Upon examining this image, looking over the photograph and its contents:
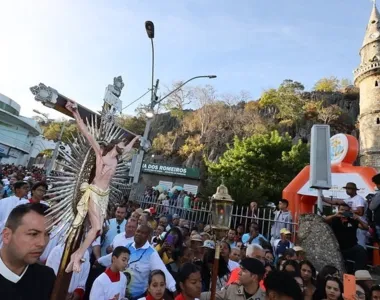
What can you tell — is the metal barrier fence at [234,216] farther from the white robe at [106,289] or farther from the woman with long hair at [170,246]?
the white robe at [106,289]

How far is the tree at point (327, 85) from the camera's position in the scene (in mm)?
43406

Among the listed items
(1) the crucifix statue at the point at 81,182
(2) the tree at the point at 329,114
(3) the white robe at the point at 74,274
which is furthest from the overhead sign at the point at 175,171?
(1) the crucifix statue at the point at 81,182

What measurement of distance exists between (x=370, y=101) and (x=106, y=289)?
94.0 ft

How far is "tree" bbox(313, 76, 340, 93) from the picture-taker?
43.4m

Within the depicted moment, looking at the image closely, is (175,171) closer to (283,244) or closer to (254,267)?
(283,244)

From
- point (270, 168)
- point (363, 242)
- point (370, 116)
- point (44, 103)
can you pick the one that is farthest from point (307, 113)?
point (44, 103)

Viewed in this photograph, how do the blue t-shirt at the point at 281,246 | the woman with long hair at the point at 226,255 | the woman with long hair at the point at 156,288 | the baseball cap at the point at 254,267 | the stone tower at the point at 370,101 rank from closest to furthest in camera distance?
the woman with long hair at the point at 156,288 < the baseball cap at the point at 254,267 < the woman with long hair at the point at 226,255 < the blue t-shirt at the point at 281,246 < the stone tower at the point at 370,101

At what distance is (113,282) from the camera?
3232 mm

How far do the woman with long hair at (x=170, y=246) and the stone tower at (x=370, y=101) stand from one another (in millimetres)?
24282

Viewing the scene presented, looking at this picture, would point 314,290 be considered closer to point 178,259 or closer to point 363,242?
point 178,259

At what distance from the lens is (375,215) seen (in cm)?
509

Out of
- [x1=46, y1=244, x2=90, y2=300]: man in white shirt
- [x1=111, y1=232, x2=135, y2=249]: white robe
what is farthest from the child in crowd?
[x1=111, y1=232, x2=135, y2=249]: white robe

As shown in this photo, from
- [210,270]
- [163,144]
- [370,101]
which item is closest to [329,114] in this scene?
[370,101]

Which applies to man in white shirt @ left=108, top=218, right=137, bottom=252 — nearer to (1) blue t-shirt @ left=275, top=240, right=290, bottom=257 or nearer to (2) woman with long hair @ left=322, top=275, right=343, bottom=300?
(2) woman with long hair @ left=322, top=275, right=343, bottom=300
